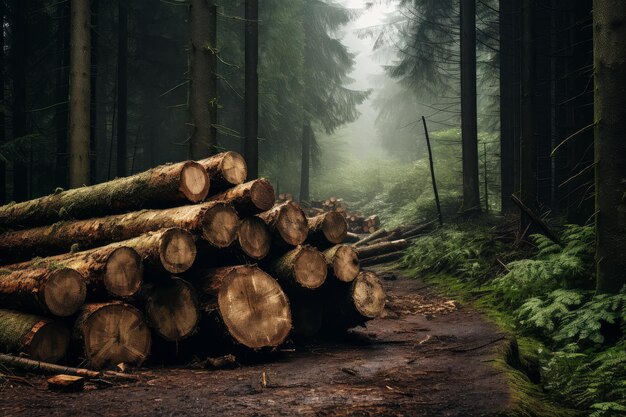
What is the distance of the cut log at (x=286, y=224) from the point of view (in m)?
7.00

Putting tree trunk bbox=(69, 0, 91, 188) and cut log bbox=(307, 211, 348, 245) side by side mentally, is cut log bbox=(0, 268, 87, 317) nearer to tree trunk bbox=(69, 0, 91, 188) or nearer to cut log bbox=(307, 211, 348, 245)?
cut log bbox=(307, 211, 348, 245)

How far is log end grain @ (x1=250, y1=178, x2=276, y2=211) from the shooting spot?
22.0ft

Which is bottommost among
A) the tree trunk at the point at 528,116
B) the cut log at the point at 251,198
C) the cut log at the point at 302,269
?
the cut log at the point at 302,269

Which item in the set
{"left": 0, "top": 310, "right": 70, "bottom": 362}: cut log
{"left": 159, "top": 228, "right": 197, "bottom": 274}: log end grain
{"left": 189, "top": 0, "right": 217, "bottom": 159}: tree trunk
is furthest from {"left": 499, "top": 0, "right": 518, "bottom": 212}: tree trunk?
{"left": 0, "top": 310, "right": 70, "bottom": 362}: cut log

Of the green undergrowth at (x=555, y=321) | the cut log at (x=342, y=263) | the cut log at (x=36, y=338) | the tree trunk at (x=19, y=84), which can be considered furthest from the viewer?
the tree trunk at (x=19, y=84)

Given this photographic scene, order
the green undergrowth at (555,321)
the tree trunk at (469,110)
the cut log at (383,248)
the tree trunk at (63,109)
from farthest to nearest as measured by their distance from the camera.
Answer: the tree trunk at (469,110) → the tree trunk at (63,109) → the cut log at (383,248) → the green undergrowth at (555,321)

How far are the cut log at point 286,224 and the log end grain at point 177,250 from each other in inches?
48.9

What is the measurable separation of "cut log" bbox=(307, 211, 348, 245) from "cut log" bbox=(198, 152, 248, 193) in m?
1.26

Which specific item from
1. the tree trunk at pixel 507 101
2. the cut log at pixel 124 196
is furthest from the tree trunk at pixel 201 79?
the tree trunk at pixel 507 101

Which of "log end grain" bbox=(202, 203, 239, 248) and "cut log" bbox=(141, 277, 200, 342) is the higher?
"log end grain" bbox=(202, 203, 239, 248)

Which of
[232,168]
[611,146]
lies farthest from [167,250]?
[611,146]

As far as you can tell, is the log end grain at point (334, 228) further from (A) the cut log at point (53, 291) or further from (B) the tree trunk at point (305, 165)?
(B) the tree trunk at point (305, 165)

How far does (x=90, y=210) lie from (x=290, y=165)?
927 inches

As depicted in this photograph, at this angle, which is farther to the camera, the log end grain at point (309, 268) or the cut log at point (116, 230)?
the log end grain at point (309, 268)
